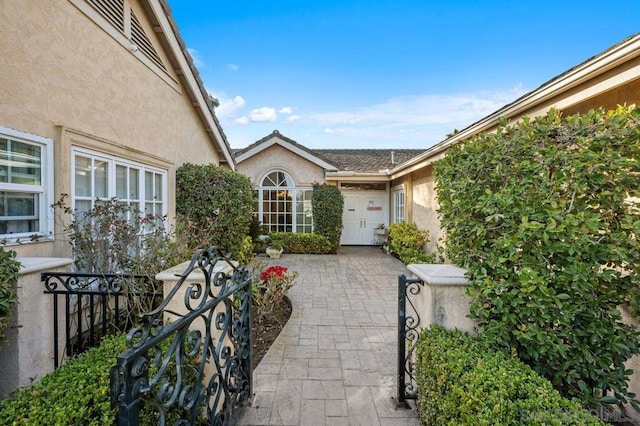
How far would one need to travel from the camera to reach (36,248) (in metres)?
3.76

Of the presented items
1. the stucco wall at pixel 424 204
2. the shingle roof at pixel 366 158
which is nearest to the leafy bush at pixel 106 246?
the stucco wall at pixel 424 204

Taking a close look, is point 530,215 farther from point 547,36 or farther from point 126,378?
point 547,36

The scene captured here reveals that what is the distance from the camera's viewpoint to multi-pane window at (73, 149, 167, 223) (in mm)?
4480

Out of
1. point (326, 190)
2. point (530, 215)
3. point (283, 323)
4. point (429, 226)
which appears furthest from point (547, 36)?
point (283, 323)

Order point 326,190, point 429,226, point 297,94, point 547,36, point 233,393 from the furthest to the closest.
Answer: point 297,94
point 326,190
point 429,226
point 547,36
point 233,393

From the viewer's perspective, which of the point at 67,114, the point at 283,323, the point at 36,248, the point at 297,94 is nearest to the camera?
A: the point at 36,248

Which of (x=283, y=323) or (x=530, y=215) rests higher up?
(x=530, y=215)

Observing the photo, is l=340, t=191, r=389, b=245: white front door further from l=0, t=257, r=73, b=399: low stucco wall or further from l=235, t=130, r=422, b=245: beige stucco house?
l=0, t=257, r=73, b=399: low stucco wall

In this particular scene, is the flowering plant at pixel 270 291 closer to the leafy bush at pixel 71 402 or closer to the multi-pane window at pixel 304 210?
the leafy bush at pixel 71 402

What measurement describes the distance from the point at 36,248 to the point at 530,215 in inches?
216

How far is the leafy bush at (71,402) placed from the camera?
1.52 metres

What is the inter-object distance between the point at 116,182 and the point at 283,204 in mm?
8966

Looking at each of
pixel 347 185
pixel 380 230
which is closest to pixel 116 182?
pixel 347 185

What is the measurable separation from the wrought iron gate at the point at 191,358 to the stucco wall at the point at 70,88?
2.98 meters
